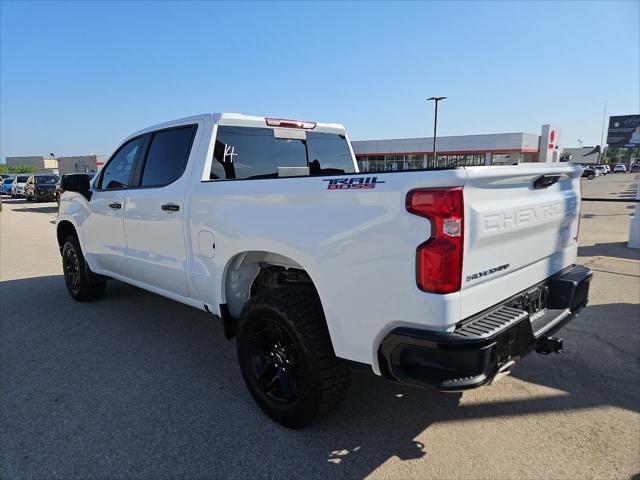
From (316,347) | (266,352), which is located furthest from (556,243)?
(266,352)

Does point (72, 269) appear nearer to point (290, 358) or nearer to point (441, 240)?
point (290, 358)

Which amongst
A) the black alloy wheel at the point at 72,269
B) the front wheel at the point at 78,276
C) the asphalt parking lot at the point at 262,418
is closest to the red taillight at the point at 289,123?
the asphalt parking lot at the point at 262,418

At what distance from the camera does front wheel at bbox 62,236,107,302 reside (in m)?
5.34

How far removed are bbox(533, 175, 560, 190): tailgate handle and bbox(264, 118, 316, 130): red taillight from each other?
90.6 inches

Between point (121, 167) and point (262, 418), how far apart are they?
3064 mm

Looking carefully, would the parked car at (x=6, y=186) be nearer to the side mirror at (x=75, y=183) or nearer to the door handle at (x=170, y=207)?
the side mirror at (x=75, y=183)

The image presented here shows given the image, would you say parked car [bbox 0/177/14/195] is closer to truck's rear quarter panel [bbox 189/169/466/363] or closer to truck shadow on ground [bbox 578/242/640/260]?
truck shadow on ground [bbox 578/242/640/260]

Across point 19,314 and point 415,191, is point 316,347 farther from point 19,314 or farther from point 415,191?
point 19,314

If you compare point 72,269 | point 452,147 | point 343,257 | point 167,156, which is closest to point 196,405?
point 343,257

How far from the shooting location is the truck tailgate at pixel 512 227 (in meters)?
2.06

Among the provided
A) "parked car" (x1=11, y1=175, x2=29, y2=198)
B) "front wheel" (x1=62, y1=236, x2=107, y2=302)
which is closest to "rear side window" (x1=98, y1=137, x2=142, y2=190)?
"front wheel" (x1=62, y1=236, x2=107, y2=302)

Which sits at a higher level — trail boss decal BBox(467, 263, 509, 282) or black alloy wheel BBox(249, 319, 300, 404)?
trail boss decal BBox(467, 263, 509, 282)

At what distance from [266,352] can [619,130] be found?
330 feet

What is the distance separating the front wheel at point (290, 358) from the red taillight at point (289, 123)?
1805 millimetres
